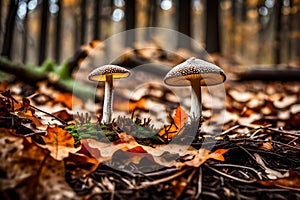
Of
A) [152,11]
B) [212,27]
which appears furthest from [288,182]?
[152,11]

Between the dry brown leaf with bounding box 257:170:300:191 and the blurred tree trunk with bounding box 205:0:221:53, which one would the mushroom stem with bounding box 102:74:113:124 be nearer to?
the dry brown leaf with bounding box 257:170:300:191

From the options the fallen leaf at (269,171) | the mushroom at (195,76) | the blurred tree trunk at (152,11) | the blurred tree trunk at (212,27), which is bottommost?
the fallen leaf at (269,171)

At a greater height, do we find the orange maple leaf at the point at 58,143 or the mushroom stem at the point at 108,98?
the mushroom stem at the point at 108,98

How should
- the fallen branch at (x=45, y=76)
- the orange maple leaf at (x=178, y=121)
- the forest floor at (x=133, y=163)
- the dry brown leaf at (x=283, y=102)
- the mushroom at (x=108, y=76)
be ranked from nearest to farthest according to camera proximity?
the forest floor at (x=133, y=163)
the mushroom at (x=108, y=76)
the orange maple leaf at (x=178, y=121)
the dry brown leaf at (x=283, y=102)
the fallen branch at (x=45, y=76)

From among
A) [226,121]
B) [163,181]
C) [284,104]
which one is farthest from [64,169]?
[284,104]

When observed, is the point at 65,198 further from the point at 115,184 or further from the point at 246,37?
the point at 246,37

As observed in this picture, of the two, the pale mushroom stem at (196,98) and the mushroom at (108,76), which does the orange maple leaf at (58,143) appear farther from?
the pale mushroom stem at (196,98)

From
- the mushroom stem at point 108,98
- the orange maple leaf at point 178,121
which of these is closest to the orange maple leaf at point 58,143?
the mushroom stem at point 108,98
